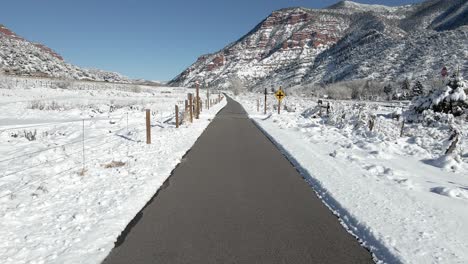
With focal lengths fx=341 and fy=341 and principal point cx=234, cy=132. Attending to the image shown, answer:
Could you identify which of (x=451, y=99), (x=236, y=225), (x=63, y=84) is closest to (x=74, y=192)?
(x=236, y=225)

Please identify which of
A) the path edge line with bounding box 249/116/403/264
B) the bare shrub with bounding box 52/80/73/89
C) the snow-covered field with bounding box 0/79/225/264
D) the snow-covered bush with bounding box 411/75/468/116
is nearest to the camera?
the path edge line with bounding box 249/116/403/264

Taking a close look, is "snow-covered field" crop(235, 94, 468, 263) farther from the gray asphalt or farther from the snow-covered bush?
the snow-covered bush

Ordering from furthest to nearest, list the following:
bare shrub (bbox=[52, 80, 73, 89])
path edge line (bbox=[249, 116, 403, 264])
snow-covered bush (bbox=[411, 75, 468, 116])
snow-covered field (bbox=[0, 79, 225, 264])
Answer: bare shrub (bbox=[52, 80, 73, 89])
snow-covered bush (bbox=[411, 75, 468, 116])
snow-covered field (bbox=[0, 79, 225, 264])
path edge line (bbox=[249, 116, 403, 264])

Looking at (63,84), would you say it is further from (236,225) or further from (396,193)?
(396,193)

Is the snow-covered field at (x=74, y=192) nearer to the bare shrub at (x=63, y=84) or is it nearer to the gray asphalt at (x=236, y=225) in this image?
the gray asphalt at (x=236, y=225)

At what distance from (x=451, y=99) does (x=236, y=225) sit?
20136 mm

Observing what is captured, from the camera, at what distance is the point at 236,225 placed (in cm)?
479

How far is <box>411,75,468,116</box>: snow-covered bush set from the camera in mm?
19906

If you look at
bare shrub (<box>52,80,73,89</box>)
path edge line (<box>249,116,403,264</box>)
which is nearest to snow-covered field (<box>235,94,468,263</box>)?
path edge line (<box>249,116,403,264</box>)

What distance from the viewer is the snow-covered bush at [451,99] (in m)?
19.9

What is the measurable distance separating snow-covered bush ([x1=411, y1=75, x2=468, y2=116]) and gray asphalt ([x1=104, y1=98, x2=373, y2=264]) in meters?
16.6

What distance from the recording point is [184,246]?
412 centimetres

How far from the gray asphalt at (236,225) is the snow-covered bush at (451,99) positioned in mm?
16601

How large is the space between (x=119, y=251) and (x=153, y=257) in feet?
1.52
